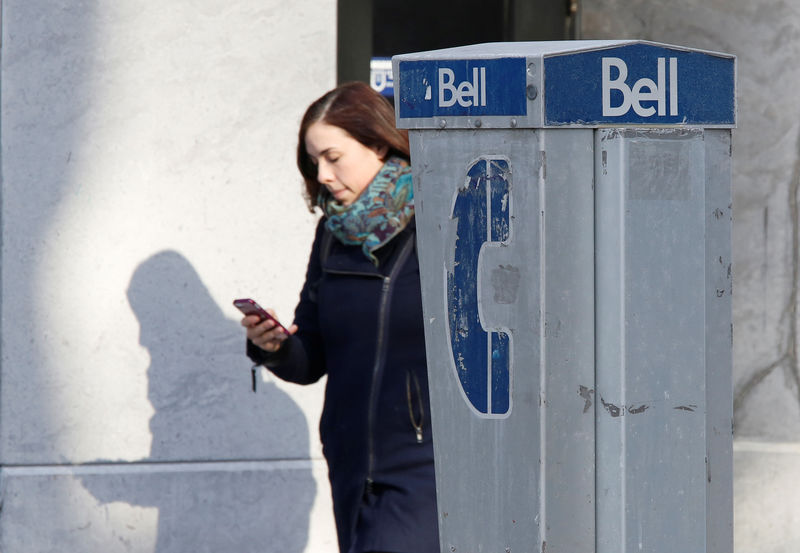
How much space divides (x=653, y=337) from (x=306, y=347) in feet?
4.92

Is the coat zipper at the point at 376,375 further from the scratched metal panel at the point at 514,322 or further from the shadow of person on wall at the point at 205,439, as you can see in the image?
the shadow of person on wall at the point at 205,439

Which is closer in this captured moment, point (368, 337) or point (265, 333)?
point (368, 337)

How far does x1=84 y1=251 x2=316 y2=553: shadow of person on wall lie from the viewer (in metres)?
4.46

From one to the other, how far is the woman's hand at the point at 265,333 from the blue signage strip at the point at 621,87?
142 cm

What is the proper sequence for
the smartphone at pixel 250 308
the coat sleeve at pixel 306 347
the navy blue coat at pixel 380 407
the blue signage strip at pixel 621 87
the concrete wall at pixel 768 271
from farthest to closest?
the concrete wall at pixel 768 271 → the coat sleeve at pixel 306 347 → the smartphone at pixel 250 308 → the navy blue coat at pixel 380 407 → the blue signage strip at pixel 621 87

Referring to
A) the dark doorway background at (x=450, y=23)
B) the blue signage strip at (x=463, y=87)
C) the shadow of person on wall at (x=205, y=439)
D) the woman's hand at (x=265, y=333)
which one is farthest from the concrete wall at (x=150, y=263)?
the blue signage strip at (x=463, y=87)

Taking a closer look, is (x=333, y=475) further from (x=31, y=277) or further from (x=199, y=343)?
(x=31, y=277)

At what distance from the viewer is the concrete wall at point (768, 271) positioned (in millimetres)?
4688

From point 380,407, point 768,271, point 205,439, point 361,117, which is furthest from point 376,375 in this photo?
point 768,271

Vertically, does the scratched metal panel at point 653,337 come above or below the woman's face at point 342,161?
below

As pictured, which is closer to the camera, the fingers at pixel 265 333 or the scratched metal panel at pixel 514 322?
the scratched metal panel at pixel 514 322

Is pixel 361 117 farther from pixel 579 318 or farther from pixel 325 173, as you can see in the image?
pixel 579 318

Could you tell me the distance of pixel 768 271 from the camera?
4.71 m

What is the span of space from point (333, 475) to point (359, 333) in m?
0.37
